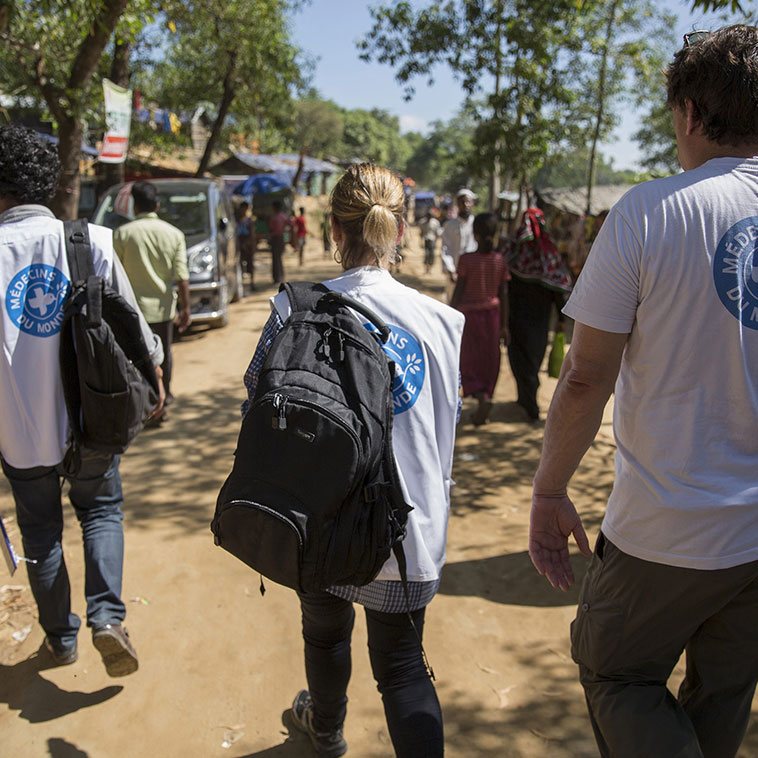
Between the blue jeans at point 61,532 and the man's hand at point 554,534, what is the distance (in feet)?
5.38

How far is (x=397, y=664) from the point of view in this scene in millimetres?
2061

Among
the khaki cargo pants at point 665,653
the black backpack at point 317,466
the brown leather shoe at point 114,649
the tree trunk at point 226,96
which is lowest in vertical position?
the brown leather shoe at point 114,649

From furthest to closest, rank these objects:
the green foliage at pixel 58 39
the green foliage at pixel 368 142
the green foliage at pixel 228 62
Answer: the green foliage at pixel 368 142
the green foliage at pixel 228 62
the green foliage at pixel 58 39

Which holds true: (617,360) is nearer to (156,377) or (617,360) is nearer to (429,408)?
(429,408)

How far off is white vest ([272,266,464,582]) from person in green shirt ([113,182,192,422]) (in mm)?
4260

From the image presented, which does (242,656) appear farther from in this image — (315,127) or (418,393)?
(315,127)

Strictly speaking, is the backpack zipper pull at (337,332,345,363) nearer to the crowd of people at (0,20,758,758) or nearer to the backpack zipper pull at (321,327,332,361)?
the backpack zipper pull at (321,327,332,361)

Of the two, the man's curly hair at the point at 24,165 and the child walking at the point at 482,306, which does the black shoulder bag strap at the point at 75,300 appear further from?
the child walking at the point at 482,306

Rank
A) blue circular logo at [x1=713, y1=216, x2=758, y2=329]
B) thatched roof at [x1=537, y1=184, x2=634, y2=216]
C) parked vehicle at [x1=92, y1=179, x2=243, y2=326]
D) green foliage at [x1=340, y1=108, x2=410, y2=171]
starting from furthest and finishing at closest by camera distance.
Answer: green foliage at [x1=340, y1=108, x2=410, y2=171], thatched roof at [x1=537, y1=184, x2=634, y2=216], parked vehicle at [x1=92, y1=179, x2=243, y2=326], blue circular logo at [x1=713, y1=216, x2=758, y2=329]

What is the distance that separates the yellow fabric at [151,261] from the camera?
5941 mm

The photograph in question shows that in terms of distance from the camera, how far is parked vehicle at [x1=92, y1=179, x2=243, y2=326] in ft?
31.3

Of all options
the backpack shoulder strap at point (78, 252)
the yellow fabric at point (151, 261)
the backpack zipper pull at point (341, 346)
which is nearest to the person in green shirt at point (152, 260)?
the yellow fabric at point (151, 261)

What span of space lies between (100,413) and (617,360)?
5.80ft

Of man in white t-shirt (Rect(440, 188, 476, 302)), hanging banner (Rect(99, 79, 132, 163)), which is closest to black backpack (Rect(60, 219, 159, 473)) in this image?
man in white t-shirt (Rect(440, 188, 476, 302))
